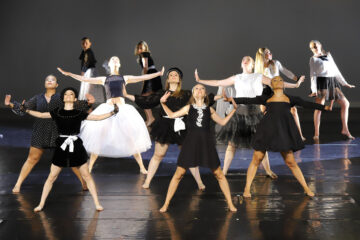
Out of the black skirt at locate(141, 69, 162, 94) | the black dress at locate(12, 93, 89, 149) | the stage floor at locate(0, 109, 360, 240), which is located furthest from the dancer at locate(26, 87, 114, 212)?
the black skirt at locate(141, 69, 162, 94)

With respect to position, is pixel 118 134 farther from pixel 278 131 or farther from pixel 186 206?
pixel 278 131

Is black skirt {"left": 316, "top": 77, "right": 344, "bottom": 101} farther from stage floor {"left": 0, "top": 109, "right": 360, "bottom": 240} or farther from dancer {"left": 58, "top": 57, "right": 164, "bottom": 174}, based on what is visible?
dancer {"left": 58, "top": 57, "right": 164, "bottom": 174}

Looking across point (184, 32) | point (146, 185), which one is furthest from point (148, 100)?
point (184, 32)

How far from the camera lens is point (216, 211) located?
5836 millimetres

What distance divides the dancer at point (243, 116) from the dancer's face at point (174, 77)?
0.76 metres

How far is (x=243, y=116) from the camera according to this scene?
7570 millimetres

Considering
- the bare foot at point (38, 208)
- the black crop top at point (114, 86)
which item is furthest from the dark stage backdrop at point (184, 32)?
the bare foot at point (38, 208)

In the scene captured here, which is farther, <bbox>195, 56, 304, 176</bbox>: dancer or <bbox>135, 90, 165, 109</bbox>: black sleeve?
<bbox>195, 56, 304, 176</bbox>: dancer

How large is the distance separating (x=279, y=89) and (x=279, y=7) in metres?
10.7

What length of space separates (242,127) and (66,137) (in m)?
2.36

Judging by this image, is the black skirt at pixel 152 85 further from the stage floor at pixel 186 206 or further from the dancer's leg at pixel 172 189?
the dancer's leg at pixel 172 189

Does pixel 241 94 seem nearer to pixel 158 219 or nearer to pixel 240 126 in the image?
pixel 240 126

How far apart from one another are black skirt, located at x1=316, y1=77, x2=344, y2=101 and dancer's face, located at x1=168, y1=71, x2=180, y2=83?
15.1 feet

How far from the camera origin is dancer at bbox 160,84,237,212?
5.85 meters
